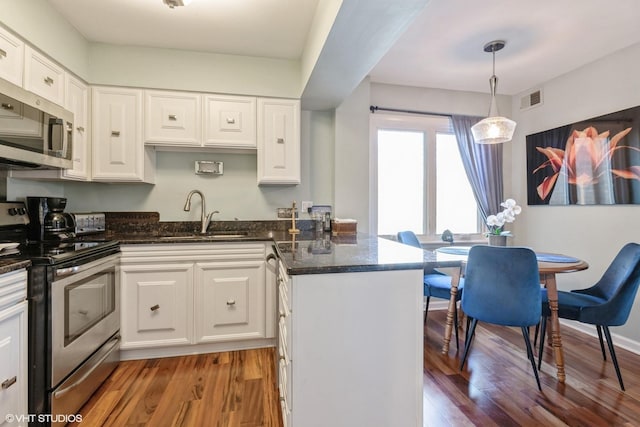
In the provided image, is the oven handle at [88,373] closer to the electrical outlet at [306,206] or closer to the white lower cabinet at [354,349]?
the white lower cabinet at [354,349]

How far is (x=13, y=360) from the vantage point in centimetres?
130

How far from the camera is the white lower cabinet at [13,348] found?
125 centimetres

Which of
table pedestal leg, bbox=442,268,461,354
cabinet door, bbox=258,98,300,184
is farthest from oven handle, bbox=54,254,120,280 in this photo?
table pedestal leg, bbox=442,268,461,354

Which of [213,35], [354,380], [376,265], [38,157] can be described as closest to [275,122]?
[213,35]

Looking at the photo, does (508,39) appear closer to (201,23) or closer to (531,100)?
(531,100)

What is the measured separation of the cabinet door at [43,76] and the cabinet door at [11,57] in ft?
0.13

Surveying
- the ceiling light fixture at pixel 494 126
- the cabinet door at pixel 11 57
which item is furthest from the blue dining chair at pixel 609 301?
the cabinet door at pixel 11 57

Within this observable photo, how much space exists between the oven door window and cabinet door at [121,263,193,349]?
14 centimetres

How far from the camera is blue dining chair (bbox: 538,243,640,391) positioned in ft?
6.40

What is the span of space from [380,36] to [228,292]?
80.6 inches

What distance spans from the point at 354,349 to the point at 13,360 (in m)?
1.49

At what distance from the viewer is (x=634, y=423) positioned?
161cm

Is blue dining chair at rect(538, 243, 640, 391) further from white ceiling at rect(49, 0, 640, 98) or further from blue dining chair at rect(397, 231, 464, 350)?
white ceiling at rect(49, 0, 640, 98)

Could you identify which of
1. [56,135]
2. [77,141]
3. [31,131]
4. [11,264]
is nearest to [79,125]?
[77,141]
